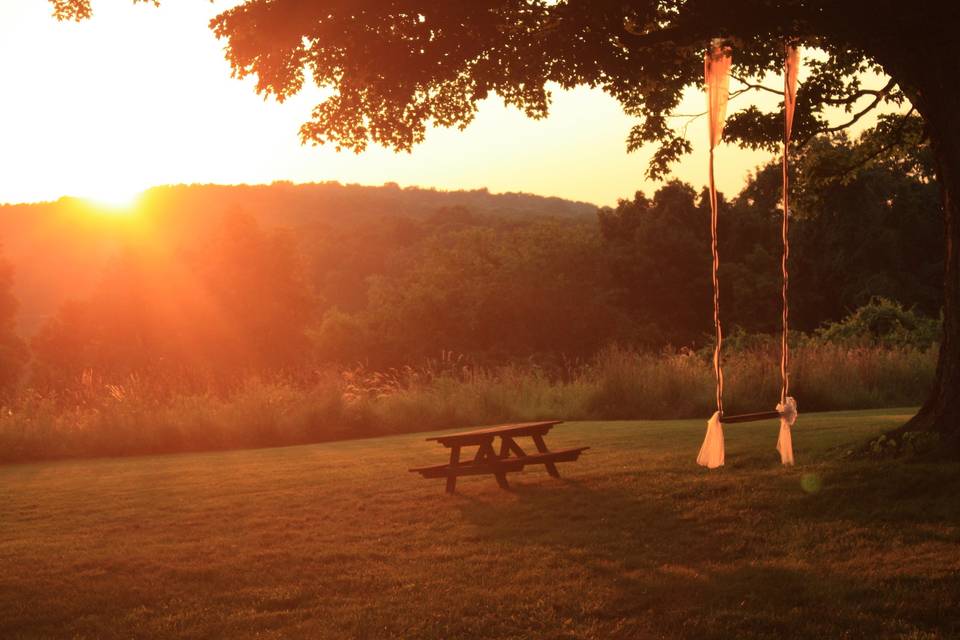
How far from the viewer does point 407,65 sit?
30.2 ft

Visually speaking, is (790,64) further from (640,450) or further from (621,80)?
(640,450)

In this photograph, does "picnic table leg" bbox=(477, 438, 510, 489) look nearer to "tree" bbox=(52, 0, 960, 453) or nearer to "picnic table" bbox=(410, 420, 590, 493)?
"picnic table" bbox=(410, 420, 590, 493)

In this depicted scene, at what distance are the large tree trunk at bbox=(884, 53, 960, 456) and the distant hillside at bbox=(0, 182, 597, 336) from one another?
261 feet

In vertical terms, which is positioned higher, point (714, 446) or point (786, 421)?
point (786, 421)

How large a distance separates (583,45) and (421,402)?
36.7 ft

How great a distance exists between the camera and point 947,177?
884 cm

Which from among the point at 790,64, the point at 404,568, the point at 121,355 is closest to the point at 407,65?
the point at 790,64

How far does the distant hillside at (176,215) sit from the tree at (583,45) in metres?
77.9

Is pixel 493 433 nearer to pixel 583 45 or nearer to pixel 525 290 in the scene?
pixel 583 45

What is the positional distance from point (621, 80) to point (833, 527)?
4793 millimetres

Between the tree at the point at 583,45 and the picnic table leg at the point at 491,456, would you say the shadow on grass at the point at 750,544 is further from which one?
the tree at the point at 583,45

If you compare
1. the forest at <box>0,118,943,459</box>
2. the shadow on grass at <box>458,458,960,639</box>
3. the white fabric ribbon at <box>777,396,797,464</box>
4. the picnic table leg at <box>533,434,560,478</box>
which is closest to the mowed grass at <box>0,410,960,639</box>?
the shadow on grass at <box>458,458,960,639</box>

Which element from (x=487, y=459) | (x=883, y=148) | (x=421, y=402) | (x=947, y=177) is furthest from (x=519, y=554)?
(x=421, y=402)

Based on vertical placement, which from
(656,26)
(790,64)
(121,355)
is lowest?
(121,355)
